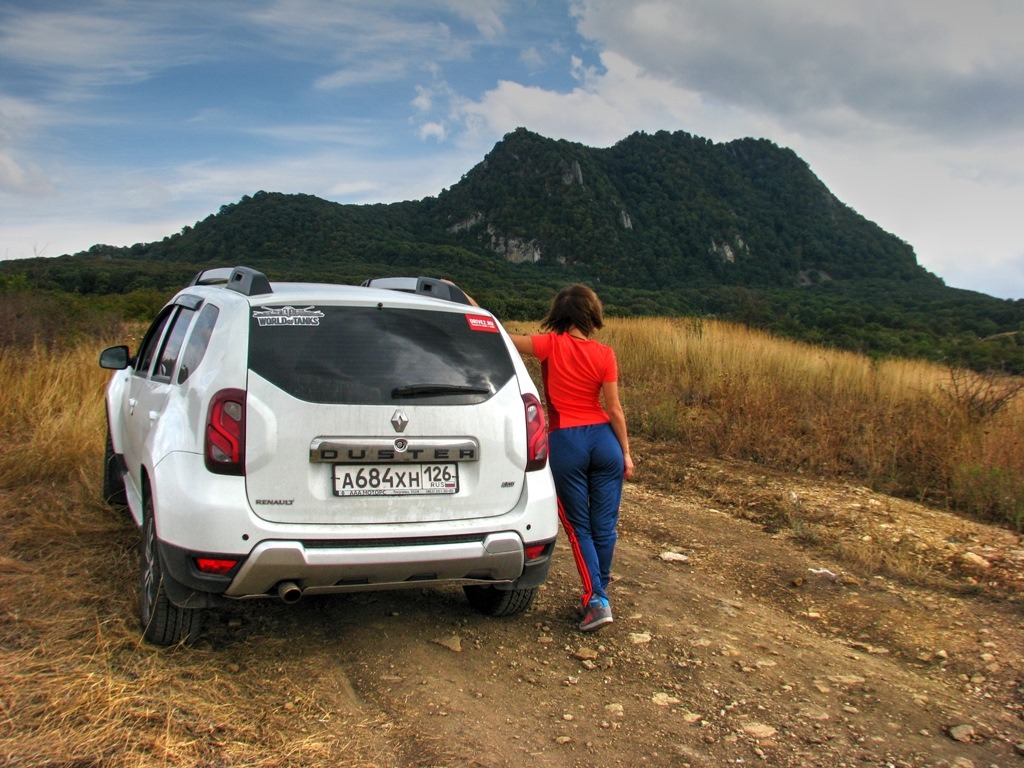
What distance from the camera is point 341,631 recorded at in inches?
146

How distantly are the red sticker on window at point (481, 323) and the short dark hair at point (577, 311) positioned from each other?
50 centimetres

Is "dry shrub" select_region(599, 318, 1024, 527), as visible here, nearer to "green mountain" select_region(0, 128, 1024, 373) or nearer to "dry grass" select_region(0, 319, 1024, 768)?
"dry grass" select_region(0, 319, 1024, 768)

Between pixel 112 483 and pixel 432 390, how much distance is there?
3059 millimetres

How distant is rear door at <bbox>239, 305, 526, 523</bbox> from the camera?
2943mm

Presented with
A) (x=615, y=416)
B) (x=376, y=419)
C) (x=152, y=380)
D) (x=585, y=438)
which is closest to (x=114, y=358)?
(x=152, y=380)

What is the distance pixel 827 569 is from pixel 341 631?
10.8 ft

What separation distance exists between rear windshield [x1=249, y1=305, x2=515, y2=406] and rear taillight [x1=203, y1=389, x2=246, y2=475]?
0.50 feet

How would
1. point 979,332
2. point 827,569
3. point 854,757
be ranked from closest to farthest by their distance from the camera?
point 854,757 → point 827,569 → point 979,332

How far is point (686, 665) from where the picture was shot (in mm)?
3578

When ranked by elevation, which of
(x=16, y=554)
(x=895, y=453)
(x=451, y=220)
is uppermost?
(x=451, y=220)

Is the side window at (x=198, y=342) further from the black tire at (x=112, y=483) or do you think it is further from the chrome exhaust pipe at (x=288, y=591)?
the black tire at (x=112, y=483)

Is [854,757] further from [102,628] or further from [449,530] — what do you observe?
[102,628]

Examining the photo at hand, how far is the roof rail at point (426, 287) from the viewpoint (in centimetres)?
405

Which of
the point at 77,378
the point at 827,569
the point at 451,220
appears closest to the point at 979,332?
the point at 827,569
